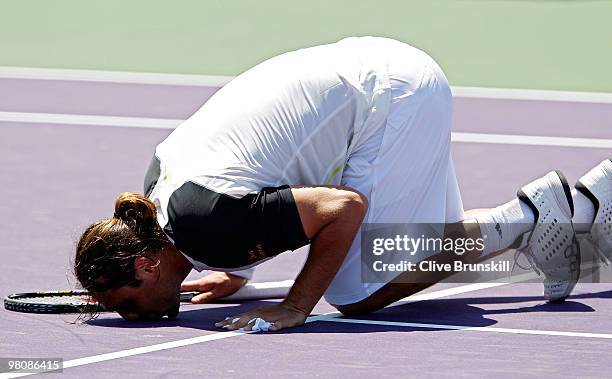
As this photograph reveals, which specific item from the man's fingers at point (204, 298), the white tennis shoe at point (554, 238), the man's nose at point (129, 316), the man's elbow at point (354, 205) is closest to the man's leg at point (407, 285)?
the white tennis shoe at point (554, 238)

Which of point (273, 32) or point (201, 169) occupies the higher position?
point (273, 32)

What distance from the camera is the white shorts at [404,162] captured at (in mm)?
6918

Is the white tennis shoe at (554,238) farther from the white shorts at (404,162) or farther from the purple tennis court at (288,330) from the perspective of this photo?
the white shorts at (404,162)

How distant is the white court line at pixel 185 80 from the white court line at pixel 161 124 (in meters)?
2.45

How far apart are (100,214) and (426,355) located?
393cm

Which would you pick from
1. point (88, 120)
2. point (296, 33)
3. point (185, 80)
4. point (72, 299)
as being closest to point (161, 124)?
point (88, 120)

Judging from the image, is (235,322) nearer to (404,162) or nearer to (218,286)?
(218,286)

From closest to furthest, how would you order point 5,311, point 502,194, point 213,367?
1. point 213,367
2. point 5,311
3. point 502,194

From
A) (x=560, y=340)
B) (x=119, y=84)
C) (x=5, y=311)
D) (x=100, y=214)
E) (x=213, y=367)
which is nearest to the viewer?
(x=213, y=367)

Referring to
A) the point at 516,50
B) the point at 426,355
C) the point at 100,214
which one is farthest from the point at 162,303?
the point at 516,50

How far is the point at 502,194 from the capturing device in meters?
10.2

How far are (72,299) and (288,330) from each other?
115 cm

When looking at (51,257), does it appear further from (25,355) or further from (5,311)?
(25,355)

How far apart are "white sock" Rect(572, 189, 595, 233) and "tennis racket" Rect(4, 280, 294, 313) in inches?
57.6
